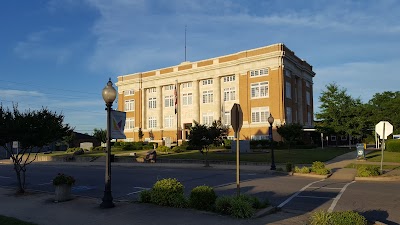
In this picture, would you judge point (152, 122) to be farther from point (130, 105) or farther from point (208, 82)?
point (208, 82)

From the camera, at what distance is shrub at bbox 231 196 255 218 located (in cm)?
866

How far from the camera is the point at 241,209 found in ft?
28.6

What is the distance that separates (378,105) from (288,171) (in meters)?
74.6

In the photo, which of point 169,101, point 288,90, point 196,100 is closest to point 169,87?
point 169,101

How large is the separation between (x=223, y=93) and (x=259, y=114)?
909 cm

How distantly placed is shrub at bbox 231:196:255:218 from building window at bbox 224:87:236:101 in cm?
5702

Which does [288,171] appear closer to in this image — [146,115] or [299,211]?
[299,211]

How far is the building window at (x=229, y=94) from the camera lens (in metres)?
65.6

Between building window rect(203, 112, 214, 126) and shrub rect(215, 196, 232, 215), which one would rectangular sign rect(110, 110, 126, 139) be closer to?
shrub rect(215, 196, 232, 215)

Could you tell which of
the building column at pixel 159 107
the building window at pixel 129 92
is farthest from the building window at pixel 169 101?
the building window at pixel 129 92

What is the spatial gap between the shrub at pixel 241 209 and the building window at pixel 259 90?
52648mm

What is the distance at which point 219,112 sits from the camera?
2648 inches

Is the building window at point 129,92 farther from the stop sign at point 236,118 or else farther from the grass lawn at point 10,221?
the stop sign at point 236,118

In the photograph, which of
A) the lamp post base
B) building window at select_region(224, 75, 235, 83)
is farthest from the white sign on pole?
building window at select_region(224, 75, 235, 83)
